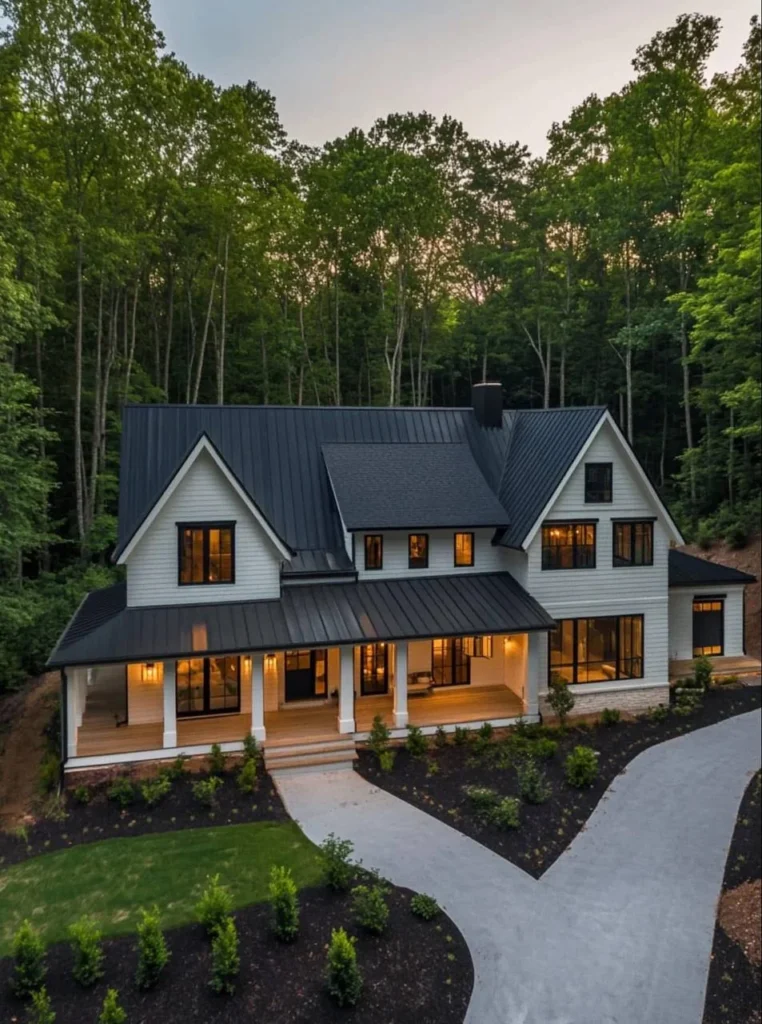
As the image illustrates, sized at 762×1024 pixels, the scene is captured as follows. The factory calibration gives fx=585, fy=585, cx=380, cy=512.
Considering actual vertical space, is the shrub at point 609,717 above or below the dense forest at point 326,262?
below

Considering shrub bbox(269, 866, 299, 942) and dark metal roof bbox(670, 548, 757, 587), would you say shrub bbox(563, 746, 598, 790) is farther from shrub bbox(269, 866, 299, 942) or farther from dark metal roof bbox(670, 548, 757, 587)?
dark metal roof bbox(670, 548, 757, 587)

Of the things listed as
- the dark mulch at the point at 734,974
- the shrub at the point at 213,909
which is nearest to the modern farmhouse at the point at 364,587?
the shrub at the point at 213,909

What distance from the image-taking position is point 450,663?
644 inches

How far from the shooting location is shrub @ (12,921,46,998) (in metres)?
6.97

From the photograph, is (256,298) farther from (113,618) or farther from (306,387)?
(113,618)

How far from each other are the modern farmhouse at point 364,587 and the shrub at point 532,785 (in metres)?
2.33

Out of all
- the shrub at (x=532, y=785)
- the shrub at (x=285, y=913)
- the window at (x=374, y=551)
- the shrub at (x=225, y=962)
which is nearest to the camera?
the shrub at (x=225, y=962)

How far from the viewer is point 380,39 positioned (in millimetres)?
14172

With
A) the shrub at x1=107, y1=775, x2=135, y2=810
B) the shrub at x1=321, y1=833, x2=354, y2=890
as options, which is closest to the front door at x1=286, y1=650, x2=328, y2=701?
the shrub at x1=107, y1=775, x2=135, y2=810

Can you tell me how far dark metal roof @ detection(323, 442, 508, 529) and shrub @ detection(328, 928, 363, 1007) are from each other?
952 cm

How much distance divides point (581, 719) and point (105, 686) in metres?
12.9

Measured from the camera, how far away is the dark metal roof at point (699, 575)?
17984 mm

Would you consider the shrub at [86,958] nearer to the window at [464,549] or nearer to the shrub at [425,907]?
the shrub at [425,907]

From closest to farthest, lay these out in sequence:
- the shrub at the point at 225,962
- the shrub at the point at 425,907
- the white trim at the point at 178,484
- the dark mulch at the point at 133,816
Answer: the shrub at the point at 225,962, the shrub at the point at 425,907, the dark mulch at the point at 133,816, the white trim at the point at 178,484
